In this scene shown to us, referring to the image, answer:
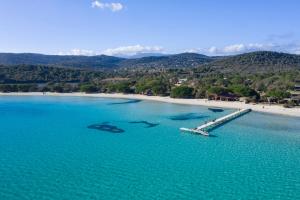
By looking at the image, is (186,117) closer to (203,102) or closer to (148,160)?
(203,102)

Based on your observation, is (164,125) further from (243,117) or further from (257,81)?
(257,81)

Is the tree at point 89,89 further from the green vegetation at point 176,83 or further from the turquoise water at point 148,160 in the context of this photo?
the turquoise water at point 148,160

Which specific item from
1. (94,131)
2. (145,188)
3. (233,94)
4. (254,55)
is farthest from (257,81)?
(254,55)

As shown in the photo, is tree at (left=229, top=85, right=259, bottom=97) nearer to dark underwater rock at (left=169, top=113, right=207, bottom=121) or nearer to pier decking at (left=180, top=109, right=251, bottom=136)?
pier decking at (left=180, top=109, right=251, bottom=136)

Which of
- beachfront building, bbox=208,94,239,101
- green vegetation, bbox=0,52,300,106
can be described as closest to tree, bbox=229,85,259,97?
green vegetation, bbox=0,52,300,106

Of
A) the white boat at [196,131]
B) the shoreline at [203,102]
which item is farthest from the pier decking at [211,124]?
the shoreline at [203,102]
